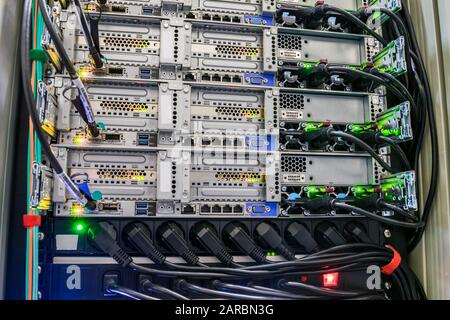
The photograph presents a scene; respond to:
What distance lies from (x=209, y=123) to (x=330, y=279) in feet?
3.88

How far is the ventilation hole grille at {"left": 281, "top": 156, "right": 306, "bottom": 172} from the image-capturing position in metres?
2.21

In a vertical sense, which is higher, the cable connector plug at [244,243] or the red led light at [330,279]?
the cable connector plug at [244,243]

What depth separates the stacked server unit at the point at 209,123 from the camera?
78.0 inches

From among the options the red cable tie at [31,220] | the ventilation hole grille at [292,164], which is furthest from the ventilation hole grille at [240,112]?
the red cable tie at [31,220]

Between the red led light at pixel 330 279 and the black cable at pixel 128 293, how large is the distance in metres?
1.00

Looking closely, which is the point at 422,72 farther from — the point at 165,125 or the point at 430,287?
the point at 165,125

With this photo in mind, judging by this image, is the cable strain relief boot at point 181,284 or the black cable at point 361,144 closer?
the cable strain relief boot at point 181,284

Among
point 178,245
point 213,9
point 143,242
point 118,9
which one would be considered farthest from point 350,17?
point 143,242

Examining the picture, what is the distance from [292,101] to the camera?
2268 mm

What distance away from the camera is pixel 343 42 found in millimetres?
2383

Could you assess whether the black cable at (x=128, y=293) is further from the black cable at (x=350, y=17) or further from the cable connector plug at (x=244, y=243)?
the black cable at (x=350, y=17)

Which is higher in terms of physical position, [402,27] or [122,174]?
[402,27]

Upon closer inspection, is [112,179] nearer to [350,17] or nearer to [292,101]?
[292,101]

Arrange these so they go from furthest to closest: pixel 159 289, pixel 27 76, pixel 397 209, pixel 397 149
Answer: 1. pixel 397 149
2. pixel 397 209
3. pixel 159 289
4. pixel 27 76
